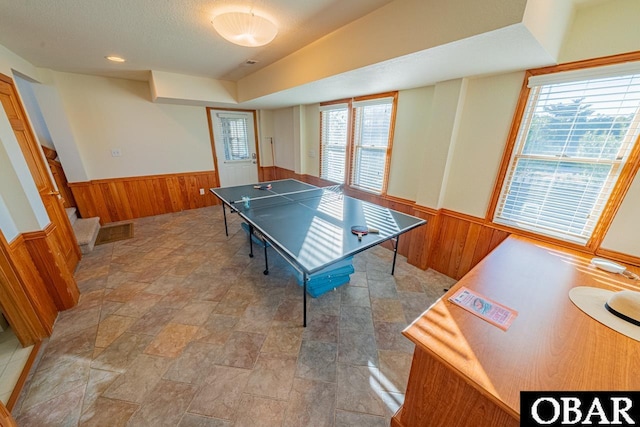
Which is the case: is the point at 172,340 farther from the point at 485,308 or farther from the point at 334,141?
the point at 334,141

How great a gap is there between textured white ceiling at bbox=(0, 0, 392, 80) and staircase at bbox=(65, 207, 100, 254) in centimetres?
215

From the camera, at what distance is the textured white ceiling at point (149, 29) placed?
5.13ft

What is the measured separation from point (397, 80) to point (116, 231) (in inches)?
186

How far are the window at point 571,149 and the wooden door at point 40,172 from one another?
4370mm

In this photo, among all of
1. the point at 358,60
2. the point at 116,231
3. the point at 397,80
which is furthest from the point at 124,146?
the point at 397,80

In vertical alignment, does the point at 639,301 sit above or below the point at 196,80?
below

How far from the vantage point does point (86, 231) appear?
3.27 metres

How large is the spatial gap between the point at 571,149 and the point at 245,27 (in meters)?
2.62

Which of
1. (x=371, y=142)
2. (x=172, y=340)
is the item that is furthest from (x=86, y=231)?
Answer: (x=371, y=142)

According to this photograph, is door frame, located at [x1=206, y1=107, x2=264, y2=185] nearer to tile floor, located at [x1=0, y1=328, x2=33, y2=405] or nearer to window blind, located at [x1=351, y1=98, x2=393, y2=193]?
window blind, located at [x1=351, y1=98, x2=393, y2=193]

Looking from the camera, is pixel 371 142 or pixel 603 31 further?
pixel 371 142

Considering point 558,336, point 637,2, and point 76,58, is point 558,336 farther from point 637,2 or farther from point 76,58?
point 76,58

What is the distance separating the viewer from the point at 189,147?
447 centimetres

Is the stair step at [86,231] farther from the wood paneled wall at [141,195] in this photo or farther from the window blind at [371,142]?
the window blind at [371,142]
